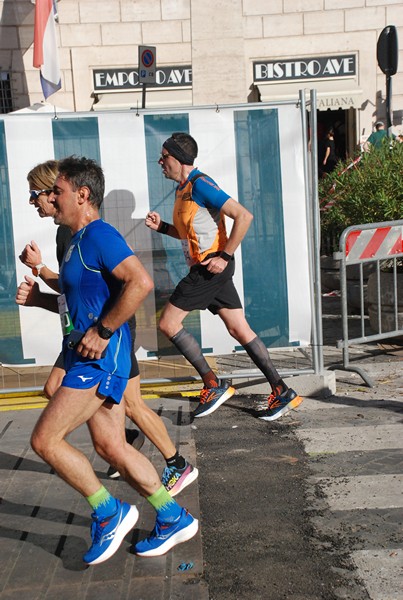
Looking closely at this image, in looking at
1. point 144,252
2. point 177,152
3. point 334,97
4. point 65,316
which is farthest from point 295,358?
point 334,97

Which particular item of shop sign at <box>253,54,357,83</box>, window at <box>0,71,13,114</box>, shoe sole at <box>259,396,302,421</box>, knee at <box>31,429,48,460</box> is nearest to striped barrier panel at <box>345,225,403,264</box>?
shoe sole at <box>259,396,302,421</box>

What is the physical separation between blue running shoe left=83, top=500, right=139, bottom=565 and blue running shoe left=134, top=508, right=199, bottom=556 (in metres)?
0.14

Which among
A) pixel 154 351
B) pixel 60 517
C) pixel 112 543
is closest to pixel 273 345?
pixel 154 351

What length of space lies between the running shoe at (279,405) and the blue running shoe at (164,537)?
2288 mm

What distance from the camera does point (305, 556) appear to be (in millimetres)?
4188

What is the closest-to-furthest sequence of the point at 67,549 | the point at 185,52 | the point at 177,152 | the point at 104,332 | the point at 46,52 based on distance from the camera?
the point at 104,332
the point at 67,549
the point at 177,152
the point at 46,52
the point at 185,52

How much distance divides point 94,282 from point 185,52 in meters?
16.7

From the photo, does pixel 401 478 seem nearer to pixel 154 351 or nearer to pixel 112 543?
pixel 112 543

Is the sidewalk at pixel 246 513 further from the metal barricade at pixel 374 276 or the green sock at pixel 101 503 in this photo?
the metal barricade at pixel 374 276

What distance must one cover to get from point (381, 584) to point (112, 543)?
3.98 ft

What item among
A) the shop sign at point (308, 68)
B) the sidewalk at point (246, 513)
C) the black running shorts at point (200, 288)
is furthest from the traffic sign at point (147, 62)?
the shop sign at point (308, 68)

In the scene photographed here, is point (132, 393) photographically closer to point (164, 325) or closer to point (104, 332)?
point (104, 332)

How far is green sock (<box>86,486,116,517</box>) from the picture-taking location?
13.4ft

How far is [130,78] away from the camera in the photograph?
20062mm
